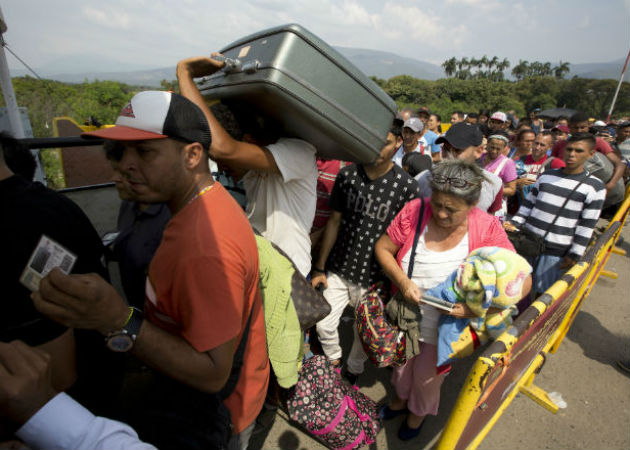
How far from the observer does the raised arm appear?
1.39 meters

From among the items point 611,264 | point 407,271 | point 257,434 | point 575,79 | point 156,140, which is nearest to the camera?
point 156,140

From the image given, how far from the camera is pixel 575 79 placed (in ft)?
185

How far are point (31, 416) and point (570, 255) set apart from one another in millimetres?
3837

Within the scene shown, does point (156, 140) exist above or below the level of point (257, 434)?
above

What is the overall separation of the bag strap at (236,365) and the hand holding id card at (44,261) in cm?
67

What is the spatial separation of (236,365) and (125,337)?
18.8 inches

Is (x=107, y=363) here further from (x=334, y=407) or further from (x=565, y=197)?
(x=565, y=197)

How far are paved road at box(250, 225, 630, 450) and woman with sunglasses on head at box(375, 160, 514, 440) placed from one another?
18.4 inches

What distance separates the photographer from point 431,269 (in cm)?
204

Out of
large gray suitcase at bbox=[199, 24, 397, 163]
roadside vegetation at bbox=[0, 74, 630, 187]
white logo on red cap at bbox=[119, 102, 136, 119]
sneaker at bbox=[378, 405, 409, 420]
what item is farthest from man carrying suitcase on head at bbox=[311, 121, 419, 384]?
roadside vegetation at bbox=[0, 74, 630, 187]

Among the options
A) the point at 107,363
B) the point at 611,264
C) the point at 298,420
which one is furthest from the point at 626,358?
the point at 107,363

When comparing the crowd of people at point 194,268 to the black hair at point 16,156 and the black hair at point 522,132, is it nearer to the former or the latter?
the black hair at point 16,156

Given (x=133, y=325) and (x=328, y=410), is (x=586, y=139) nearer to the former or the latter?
(x=328, y=410)

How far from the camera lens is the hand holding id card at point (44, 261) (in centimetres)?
100
